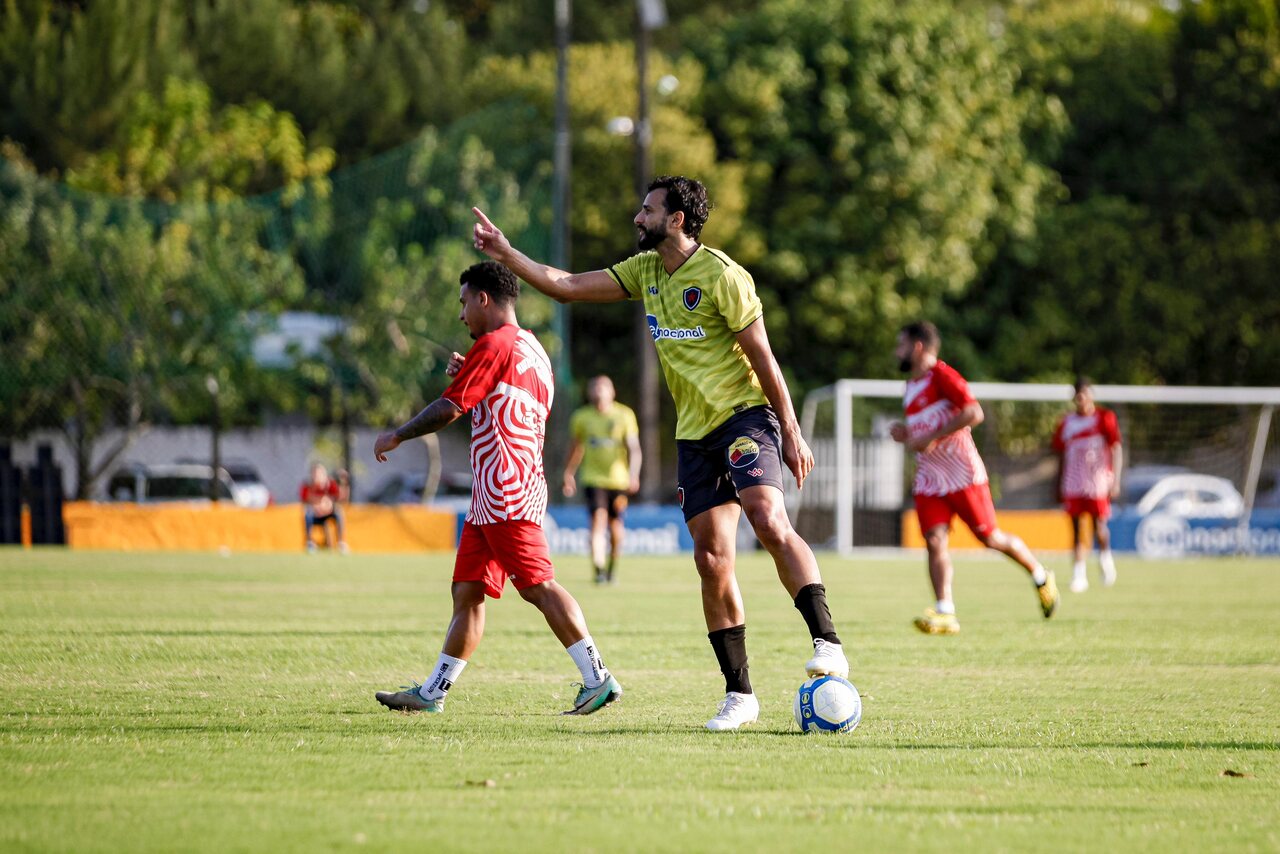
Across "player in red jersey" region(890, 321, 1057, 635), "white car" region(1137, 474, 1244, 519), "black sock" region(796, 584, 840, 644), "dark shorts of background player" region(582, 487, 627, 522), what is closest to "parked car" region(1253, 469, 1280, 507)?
"white car" region(1137, 474, 1244, 519)

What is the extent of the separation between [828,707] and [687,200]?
2243mm

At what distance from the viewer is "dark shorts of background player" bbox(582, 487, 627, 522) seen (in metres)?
19.6

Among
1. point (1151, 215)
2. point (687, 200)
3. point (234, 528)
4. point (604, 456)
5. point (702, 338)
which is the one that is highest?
point (1151, 215)

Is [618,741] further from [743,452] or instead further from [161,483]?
[161,483]

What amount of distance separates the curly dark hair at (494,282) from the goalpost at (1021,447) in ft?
70.1

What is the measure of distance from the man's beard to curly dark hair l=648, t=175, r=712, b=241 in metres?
0.09

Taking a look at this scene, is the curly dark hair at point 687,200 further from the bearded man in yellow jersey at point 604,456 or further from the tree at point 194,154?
the tree at point 194,154

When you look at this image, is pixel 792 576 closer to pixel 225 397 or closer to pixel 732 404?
pixel 732 404

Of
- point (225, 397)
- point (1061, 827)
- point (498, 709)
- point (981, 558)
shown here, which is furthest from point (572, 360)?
point (1061, 827)

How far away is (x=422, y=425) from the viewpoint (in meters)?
7.18

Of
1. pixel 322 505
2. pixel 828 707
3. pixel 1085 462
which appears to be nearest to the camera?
pixel 828 707

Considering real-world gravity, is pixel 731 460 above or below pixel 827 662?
above

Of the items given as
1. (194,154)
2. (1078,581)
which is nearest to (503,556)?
(1078,581)

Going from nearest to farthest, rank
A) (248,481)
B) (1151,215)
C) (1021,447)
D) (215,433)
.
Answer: (215,433), (1021,447), (248,481), (1151,215)
